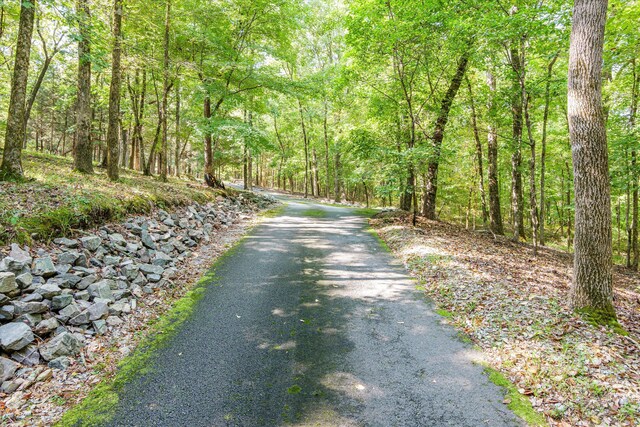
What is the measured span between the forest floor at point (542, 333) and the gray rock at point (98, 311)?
5.44 metres

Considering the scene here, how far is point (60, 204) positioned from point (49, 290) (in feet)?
9.00

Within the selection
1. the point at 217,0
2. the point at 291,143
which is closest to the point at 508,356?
the point at 217,0

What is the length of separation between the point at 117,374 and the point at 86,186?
19.9ft

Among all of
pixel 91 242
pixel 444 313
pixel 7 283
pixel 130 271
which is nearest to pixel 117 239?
pixel 91 242

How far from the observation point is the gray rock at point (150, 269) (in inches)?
245

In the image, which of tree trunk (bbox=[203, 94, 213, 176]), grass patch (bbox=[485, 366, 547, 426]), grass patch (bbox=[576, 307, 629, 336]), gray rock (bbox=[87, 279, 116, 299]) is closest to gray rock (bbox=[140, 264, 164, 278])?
gray rock (bbox=[87, 279, 116, 299])

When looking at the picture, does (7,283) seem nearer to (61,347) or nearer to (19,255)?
(19,255)

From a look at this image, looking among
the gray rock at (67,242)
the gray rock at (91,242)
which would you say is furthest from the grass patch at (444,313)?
the gray rock at (67,242)

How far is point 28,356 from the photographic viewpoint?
140 inches

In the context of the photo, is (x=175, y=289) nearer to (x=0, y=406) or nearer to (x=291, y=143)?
(x=0, y=406)

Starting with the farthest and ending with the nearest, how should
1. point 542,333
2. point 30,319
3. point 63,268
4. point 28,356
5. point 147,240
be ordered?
point 147,240, point 63,268, point 542,333, point 30,319, point 28,356

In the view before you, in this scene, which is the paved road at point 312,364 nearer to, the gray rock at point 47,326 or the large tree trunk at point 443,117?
the gray rock at point 47,326

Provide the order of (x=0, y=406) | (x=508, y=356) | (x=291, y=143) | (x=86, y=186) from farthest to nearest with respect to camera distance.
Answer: (x=291, y=143) → (x=86, y=186) → (x=508, y=356) → (x=0, y=406)

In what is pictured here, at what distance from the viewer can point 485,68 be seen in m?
10.8
